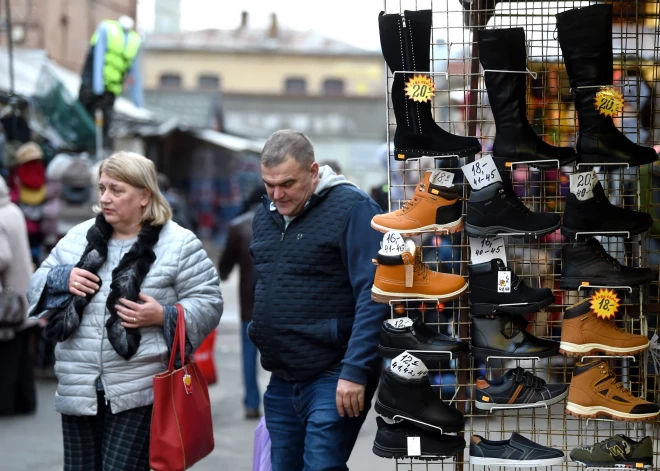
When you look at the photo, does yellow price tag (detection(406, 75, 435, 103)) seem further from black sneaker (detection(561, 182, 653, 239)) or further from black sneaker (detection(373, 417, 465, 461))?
black sneaker (detection(373, 417, 465, 461))

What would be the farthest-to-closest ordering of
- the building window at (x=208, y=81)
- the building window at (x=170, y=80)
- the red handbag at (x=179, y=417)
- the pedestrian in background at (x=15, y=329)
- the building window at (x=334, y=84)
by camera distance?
the building window at (x=334, y=84) < the building window at (x=170, y=80) < the building window at (x=208, y=81) < the pedestrian in background at (x=15, y=329) < the red handbag at (x=179, y=417)

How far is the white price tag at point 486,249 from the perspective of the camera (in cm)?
419

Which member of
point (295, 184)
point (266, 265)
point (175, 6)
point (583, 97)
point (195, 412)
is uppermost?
point (175, 6)

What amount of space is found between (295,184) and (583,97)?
1311 millimetres

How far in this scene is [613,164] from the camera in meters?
4.07

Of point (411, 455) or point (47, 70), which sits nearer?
point (411, 455)

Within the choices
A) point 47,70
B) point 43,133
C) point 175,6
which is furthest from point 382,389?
point 175,6

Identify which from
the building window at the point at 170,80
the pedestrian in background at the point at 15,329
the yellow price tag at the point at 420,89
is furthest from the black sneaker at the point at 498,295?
the building window at the point at 170,80

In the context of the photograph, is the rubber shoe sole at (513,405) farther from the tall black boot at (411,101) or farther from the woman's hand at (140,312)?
the woman's hand at (140,312)

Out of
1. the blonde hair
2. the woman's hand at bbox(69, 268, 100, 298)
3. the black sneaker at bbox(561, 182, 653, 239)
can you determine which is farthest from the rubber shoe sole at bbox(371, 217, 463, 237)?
the woman's hand at bbox(69, 268, 100, 298)

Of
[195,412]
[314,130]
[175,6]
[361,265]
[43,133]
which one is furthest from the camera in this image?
[175,6]

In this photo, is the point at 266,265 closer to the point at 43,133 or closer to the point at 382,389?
the point at 382,389

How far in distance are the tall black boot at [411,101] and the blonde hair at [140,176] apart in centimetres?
141

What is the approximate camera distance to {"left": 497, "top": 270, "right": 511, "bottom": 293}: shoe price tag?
162 inches
